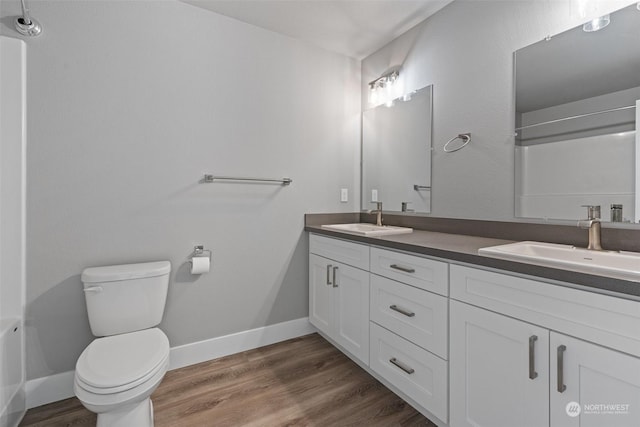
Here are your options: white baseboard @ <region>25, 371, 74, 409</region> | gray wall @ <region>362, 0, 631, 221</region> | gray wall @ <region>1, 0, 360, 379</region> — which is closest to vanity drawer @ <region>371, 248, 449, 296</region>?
gray wall @ <region>362, 0, 631, 221</region>

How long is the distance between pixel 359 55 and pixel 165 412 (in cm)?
283

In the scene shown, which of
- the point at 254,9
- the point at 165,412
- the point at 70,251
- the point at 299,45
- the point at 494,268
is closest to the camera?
the point at 494,268

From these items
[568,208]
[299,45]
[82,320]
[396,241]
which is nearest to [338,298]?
[396,241]

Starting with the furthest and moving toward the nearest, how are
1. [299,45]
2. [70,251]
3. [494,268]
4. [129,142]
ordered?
[299,45] → [129,142] → [70,251] → [494,268]

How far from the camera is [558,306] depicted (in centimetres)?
94

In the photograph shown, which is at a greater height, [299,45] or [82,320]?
[299,45]

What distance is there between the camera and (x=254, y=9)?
1956 mm

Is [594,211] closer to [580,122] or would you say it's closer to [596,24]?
[580,122]

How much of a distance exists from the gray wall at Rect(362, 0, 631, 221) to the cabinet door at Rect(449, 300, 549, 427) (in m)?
0.76

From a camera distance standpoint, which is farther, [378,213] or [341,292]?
[378,213]

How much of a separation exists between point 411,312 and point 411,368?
272mm

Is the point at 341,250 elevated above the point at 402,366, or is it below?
above

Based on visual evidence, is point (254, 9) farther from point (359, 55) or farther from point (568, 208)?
point (568, 208)

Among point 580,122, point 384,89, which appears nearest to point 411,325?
point 580,122
